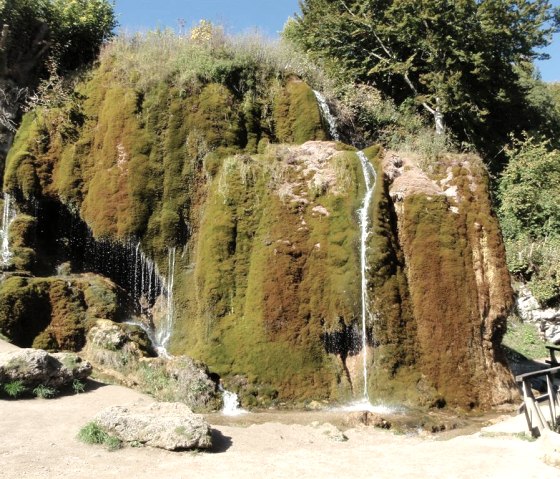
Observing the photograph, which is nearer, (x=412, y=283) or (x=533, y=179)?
(x=412, y=283)

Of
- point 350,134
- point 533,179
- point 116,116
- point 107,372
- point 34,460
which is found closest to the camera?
point 34,460

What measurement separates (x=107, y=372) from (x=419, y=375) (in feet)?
20.1

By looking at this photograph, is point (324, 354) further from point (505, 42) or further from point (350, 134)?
point (505, 42)

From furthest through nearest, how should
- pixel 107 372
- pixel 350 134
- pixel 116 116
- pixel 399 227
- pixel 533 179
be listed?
pixel 533 179
pixel 350 134
pixel 116 116
pixel 399 227
pixel 107 372

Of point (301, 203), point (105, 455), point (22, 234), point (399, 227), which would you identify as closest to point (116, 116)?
point (22, 234)

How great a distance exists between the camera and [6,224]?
44.1 ft

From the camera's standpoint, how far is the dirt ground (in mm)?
6547

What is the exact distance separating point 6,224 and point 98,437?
26.6ft

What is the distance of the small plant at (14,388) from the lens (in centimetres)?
880

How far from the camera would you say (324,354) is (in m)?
11.1

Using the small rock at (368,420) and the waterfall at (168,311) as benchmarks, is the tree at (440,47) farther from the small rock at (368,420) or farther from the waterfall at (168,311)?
the small rock at (368,420)

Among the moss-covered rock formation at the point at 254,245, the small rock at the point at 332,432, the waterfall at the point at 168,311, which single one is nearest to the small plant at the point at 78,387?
the moss-covered rock formation at the point at 254,245

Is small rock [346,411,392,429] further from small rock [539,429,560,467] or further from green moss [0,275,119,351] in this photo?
green moss [0,275,119,351]

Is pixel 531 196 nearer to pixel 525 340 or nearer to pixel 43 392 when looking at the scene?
pixel 525 340
